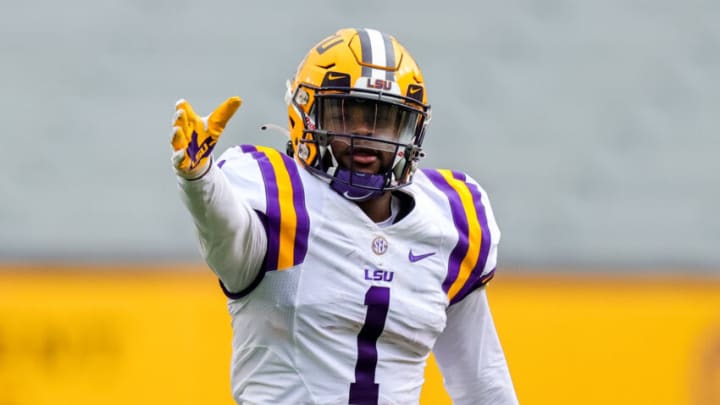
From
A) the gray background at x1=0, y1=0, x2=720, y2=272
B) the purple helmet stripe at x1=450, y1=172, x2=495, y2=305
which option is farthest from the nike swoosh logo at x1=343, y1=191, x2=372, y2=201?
the gray background at x1=0, y1=0, x2=720, y2=272

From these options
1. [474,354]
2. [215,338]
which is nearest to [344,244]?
[474,354]

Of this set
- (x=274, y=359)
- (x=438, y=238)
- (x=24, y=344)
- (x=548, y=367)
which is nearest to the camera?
(x=274, y=359)

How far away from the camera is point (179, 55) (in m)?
3.82

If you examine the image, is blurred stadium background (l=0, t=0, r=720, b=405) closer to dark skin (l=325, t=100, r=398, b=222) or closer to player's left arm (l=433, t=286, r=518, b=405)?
player's left arm (l=433, t=286, r=518, b=405)

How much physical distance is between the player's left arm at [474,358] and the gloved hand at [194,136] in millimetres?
715

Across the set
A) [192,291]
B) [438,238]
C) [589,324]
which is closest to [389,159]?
[438,238]

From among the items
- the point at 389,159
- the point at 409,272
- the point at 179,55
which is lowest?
the point at 409,272

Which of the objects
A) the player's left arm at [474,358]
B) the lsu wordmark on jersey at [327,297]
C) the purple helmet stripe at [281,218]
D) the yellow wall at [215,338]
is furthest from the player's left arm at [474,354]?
the yellow wall at [215,338]

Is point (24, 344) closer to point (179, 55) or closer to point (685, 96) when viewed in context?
point (179, 55)

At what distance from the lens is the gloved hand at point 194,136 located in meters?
1.69

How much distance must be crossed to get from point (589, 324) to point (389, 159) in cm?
175

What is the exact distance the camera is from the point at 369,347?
2020 mm

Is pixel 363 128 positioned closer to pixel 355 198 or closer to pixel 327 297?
pixel 355 198

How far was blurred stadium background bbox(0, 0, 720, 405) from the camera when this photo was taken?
3438 millimetres
